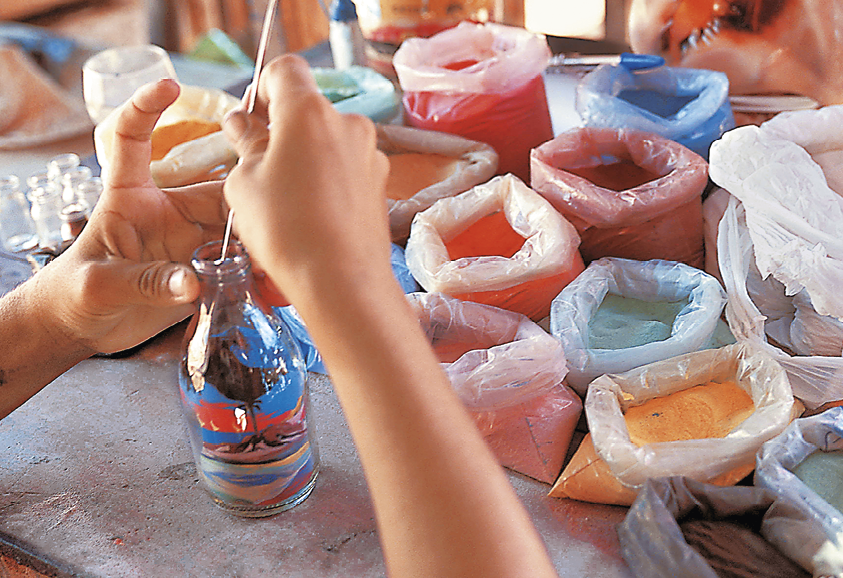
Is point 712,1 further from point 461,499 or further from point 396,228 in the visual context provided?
point 461,499

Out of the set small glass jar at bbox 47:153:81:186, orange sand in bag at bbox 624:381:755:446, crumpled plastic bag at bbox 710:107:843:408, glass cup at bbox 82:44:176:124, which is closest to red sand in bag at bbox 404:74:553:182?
crumpled plastic bag at bbox 710:107:843:408

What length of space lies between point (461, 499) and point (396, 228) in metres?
0.94

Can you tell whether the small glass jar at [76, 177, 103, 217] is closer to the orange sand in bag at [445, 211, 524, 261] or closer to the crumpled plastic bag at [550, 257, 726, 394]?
the orange sand in bag at [445, 211, 524, 261]

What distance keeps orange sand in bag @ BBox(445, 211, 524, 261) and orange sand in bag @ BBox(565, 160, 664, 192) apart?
0.22 metres

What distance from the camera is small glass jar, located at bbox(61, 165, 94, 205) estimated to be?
70.8 inches

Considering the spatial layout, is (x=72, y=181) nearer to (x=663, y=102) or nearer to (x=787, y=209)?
(x=663, y=102)

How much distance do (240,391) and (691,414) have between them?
66 cm

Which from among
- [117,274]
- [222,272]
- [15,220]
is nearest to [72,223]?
[15,220]

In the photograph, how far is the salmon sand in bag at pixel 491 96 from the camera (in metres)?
1.66

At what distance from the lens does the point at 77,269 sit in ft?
3.29

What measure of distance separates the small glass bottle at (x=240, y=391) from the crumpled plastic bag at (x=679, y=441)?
15.6 inches

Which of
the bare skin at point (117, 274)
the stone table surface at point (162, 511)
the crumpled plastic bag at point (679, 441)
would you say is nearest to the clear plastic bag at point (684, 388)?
the crumpled plastic bag at point (679, 441)

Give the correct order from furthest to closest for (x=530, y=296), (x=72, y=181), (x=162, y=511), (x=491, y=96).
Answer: (x=72, y=181)
(x=491, y=96)
(x=530, y=296)
(x=162, y=511)

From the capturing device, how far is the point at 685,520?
0.91 m
